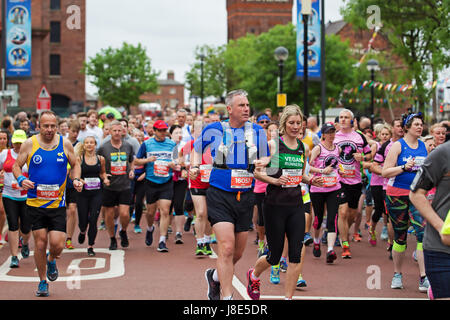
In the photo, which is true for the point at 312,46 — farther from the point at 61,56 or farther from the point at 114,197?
the point at 61,56

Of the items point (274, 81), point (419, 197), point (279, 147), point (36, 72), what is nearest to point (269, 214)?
point (279, 147)

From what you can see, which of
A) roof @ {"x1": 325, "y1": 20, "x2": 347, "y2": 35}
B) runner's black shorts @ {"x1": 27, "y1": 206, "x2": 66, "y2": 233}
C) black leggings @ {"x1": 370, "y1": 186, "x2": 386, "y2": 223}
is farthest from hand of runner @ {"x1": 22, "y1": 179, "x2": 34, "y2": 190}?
roof @ {"x1": 325, "y1": 20, "x2": 347, "y2": 35}

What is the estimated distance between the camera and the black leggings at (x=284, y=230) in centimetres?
781

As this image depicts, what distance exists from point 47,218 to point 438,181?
16.6ft

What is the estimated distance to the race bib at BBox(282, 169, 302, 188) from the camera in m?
7.90

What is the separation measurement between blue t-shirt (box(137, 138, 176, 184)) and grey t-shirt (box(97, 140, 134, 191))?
266 millimetres

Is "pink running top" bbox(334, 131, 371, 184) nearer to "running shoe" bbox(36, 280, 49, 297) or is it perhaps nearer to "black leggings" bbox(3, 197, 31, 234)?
"black leggings" bbox(3, 197, 31, 234)

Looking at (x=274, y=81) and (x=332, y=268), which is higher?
(x=274, y=81)

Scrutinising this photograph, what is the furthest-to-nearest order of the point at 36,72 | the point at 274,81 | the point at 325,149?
the point at 36,72
the point at 274,81
the point at 325,149

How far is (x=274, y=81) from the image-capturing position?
216 ft
